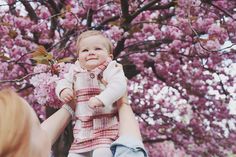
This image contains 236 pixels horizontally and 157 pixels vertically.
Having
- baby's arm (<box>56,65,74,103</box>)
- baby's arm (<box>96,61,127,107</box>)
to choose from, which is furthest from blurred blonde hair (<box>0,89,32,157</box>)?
baby's arm (<box>56,65,74,103</box>)

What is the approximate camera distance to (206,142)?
27.3 ft

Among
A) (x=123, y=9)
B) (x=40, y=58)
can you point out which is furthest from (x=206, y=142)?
(x=40, y=58)

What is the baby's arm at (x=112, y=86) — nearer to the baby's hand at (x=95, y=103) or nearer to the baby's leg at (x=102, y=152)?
the baby's hand at (x=95, y=103)

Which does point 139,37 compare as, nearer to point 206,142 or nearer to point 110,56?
point 206,142

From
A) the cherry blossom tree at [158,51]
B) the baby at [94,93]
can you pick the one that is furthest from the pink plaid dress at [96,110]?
the cherry blossom tree at [158,51]

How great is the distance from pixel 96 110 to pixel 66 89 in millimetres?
182

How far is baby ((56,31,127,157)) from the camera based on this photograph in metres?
2.33

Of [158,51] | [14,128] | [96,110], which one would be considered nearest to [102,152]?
[96,110]

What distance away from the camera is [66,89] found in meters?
2.44

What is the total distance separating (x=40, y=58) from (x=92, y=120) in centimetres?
81

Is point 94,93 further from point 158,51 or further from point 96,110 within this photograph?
point 158,51

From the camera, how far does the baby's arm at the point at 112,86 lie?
2.29m

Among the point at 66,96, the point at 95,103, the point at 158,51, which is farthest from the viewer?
the point at 158,51

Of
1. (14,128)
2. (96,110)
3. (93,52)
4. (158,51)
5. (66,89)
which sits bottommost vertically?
(14,128)
